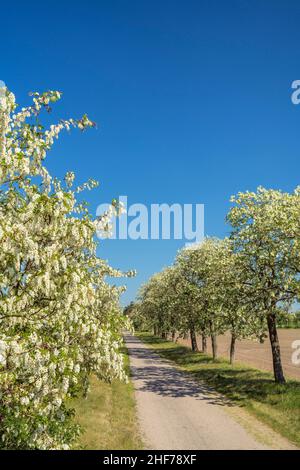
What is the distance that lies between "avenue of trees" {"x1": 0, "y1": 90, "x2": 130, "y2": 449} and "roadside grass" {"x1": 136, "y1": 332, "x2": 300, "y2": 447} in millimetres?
13294

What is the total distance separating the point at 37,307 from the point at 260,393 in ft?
73.6

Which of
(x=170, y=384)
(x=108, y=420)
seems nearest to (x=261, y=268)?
(x=170, y=384)

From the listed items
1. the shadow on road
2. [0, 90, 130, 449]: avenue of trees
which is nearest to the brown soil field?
the shadow on road

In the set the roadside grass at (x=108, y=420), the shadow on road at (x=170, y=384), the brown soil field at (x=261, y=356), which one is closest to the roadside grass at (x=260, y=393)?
the shadow on road at (x=170, y=384)

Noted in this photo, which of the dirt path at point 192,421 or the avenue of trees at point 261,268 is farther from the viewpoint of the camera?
the avenue of trees at point 261,268

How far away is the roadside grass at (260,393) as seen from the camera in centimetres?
2212

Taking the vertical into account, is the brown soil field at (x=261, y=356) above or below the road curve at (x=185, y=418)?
below

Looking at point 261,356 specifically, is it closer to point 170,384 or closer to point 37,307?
point 170,384

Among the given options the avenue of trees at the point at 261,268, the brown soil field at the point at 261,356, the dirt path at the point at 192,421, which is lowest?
the brown soil field at the point at 261,356

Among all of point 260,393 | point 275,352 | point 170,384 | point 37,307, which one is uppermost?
point 37,307

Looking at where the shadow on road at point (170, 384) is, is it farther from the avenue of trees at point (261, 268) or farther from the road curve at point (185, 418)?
the avenue of trees at point (261, 268)

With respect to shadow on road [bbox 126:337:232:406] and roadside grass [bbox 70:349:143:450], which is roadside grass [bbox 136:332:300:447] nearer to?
shadow on road [bbox 126:337:232:406]

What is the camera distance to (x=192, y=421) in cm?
2252

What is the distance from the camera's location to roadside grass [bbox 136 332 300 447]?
22125 millimetres
